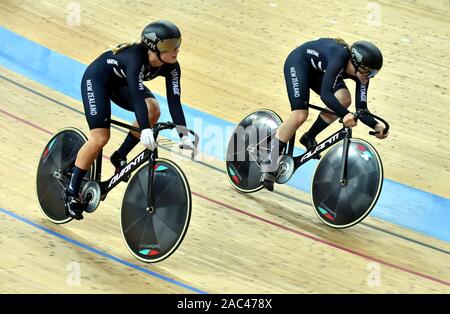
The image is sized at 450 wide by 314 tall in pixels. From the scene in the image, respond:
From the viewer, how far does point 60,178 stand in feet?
18.8

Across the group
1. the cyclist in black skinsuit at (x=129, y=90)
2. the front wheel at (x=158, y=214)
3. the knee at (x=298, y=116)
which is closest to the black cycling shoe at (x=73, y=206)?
the cyclist in black skinsuit at (x=129, y=90)

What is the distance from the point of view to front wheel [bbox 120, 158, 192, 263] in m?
5.12

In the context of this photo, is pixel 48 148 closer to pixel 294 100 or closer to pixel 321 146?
pixel 294 100

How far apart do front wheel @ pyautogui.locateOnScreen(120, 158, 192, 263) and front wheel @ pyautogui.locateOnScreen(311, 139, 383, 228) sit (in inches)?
53.6

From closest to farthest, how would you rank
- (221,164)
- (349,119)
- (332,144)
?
(349,119) < (332,144) < (221,164)

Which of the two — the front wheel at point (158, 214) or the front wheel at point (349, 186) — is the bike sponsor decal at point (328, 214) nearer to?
the front wheel at point (349, 186)

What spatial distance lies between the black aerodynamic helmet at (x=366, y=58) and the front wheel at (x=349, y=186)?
535mm

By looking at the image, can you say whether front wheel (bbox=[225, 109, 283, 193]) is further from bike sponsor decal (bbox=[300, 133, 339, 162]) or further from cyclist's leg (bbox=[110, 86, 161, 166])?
cyclist's leg (bbox=[110, 86, 161, 166])

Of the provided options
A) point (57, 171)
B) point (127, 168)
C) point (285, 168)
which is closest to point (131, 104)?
point (127, 168)

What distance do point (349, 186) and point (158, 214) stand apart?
1.44 metres

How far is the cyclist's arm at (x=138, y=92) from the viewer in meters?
5.07

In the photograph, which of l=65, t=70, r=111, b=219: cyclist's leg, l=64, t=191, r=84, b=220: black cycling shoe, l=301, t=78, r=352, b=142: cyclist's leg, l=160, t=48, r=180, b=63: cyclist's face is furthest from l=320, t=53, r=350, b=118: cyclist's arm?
l=64, t=191, r=84, b=220: black cycling shoe

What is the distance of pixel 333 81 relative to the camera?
5.84 m
